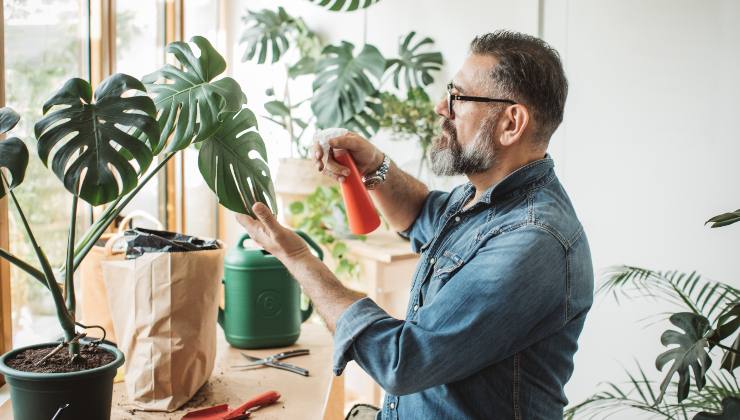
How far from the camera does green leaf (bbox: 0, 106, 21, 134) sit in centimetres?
98

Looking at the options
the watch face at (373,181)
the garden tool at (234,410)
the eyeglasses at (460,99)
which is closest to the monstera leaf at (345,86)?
the watch face at (373,181)

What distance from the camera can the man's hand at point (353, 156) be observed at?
1.46 meters

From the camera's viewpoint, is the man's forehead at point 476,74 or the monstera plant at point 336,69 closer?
the man's forehead at point 476,74

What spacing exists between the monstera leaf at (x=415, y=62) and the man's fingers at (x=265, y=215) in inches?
69.8

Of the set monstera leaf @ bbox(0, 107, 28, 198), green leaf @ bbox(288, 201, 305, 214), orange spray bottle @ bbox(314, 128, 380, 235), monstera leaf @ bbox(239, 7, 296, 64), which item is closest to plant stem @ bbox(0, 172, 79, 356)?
monstera leaf @ bbox(0, 107, 28, 198)

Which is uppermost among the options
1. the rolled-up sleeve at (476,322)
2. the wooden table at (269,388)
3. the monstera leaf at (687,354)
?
the rolled-up sleeve at (476,322)

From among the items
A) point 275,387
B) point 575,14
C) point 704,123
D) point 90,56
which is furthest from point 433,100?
point 275,387

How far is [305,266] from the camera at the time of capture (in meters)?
1.30

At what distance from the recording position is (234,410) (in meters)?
1.35

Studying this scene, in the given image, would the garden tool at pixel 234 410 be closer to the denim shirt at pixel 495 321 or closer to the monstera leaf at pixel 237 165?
the denim shirt at pixel 495 321

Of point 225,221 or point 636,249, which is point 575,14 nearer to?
point 636,249

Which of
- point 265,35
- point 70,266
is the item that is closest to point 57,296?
point 70,266

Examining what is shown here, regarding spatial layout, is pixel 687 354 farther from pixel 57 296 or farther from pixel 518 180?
pixel 57 296

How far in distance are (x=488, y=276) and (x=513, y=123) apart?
400 mm
